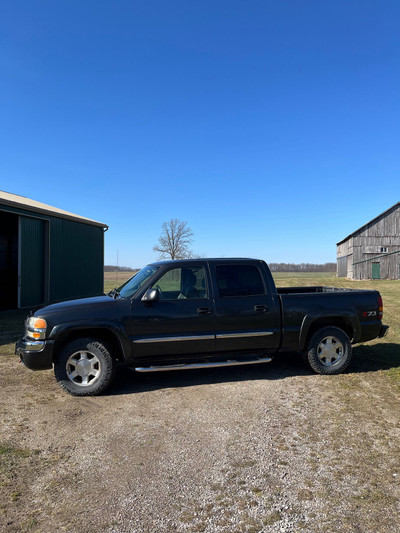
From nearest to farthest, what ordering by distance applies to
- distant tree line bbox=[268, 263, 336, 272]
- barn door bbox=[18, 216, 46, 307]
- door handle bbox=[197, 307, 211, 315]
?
door handle bbox=[197, 307, 211, 315] < barn door bbox=[18, 216, 46, 307] < distant tree line bbox=[268, 263, 336, 272]

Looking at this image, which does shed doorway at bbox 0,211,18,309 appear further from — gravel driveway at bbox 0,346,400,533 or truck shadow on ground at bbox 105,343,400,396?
gravel driveway at bbox 0,346,400,533

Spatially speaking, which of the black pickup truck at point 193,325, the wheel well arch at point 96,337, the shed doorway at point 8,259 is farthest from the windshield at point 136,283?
the shed doorway at point 8,259

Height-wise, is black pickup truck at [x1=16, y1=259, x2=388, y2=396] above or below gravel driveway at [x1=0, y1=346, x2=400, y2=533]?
above

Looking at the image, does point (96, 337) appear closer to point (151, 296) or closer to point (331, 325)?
point (151, 296)

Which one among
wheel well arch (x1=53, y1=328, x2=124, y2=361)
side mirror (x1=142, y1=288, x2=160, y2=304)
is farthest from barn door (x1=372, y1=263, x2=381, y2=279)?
wheel well arch (x1=53, y1=328, x2=124, y2=361)

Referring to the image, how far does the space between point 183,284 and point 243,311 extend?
3.24ft

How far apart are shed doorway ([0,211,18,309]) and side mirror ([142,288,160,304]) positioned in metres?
13.8

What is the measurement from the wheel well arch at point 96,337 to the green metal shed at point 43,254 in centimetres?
945

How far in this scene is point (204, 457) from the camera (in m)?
3.22

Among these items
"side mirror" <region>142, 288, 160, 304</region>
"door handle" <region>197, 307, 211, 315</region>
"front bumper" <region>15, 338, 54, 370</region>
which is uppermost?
"side mirror" <region>142, 288, 160, 304</region>

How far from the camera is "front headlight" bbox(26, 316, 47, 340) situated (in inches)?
185

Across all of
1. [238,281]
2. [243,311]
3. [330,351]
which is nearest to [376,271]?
[330,351]

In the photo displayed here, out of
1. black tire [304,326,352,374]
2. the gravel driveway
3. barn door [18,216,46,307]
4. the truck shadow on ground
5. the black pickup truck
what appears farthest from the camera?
barn door [18,216,46,307]

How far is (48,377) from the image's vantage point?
5695mm
